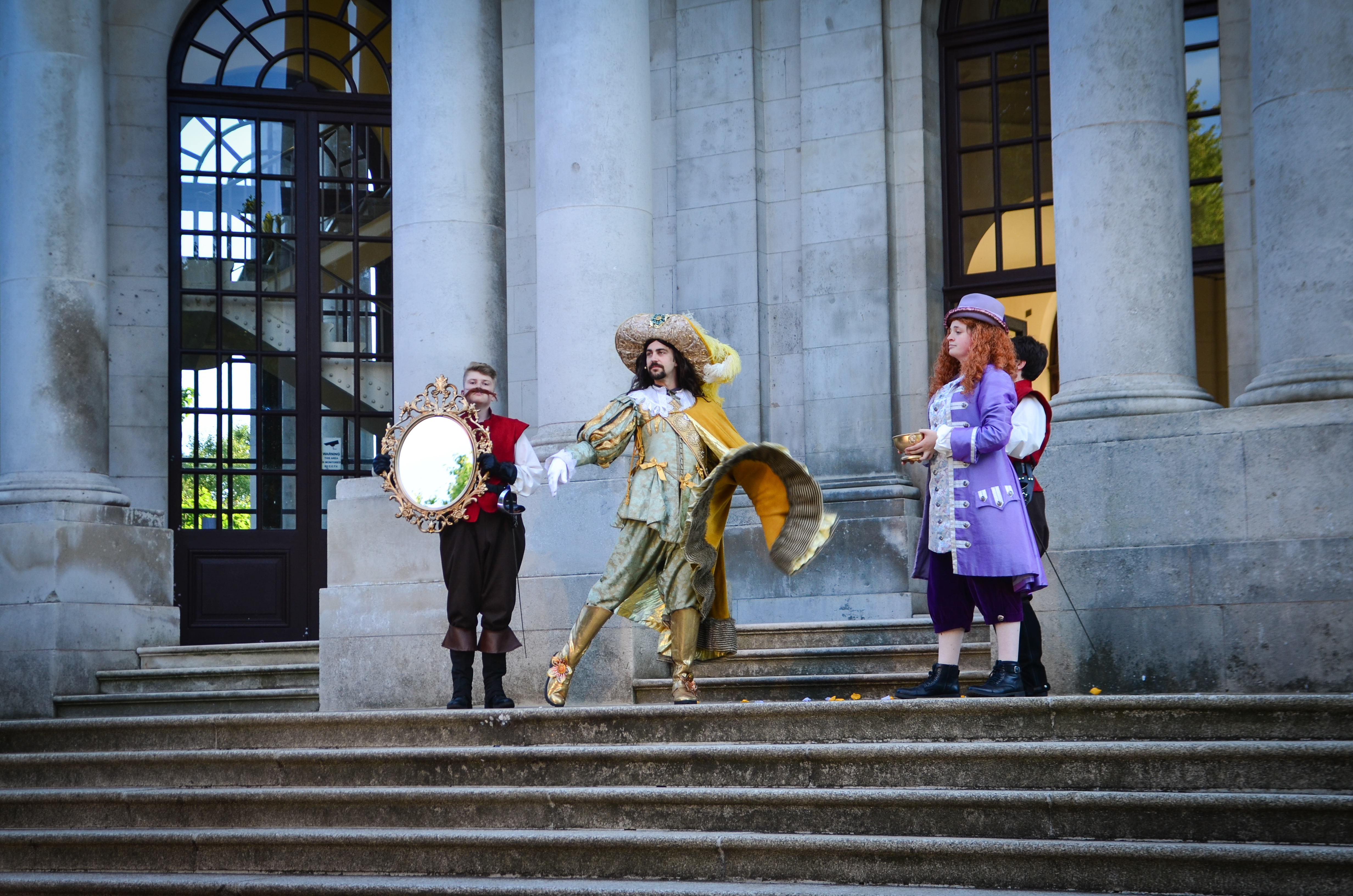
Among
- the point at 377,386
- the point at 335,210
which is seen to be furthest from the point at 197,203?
the point at 377,386

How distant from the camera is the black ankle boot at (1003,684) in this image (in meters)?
6.79

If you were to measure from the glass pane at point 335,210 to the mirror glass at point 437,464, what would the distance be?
6000mm

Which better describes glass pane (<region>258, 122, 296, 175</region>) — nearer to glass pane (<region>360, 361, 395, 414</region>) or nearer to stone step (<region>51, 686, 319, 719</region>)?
glass pane (<region>360, 361, 395, 414</region>)

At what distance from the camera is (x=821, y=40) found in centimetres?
1221

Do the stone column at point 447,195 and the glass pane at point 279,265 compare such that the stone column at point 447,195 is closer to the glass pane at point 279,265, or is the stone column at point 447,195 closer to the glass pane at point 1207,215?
the glass pane at point 279,265

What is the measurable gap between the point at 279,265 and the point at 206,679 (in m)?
4.22

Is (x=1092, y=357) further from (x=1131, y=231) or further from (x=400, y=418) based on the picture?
(x=400, y=418)

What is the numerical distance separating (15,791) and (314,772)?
5.96 feet

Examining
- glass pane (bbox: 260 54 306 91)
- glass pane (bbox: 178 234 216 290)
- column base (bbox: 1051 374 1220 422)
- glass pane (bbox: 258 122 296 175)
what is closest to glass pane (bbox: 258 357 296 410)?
glass pane (bbox: 178 234 216 290)

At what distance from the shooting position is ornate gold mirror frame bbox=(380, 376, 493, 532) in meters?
8.15

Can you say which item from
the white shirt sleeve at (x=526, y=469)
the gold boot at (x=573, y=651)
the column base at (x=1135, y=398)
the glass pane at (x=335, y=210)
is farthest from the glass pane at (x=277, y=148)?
the column base at (x=1135, y=398)

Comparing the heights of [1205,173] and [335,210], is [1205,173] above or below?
below

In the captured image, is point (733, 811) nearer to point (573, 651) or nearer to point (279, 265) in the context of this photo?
point (573, 651)

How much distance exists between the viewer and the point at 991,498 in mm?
6797
